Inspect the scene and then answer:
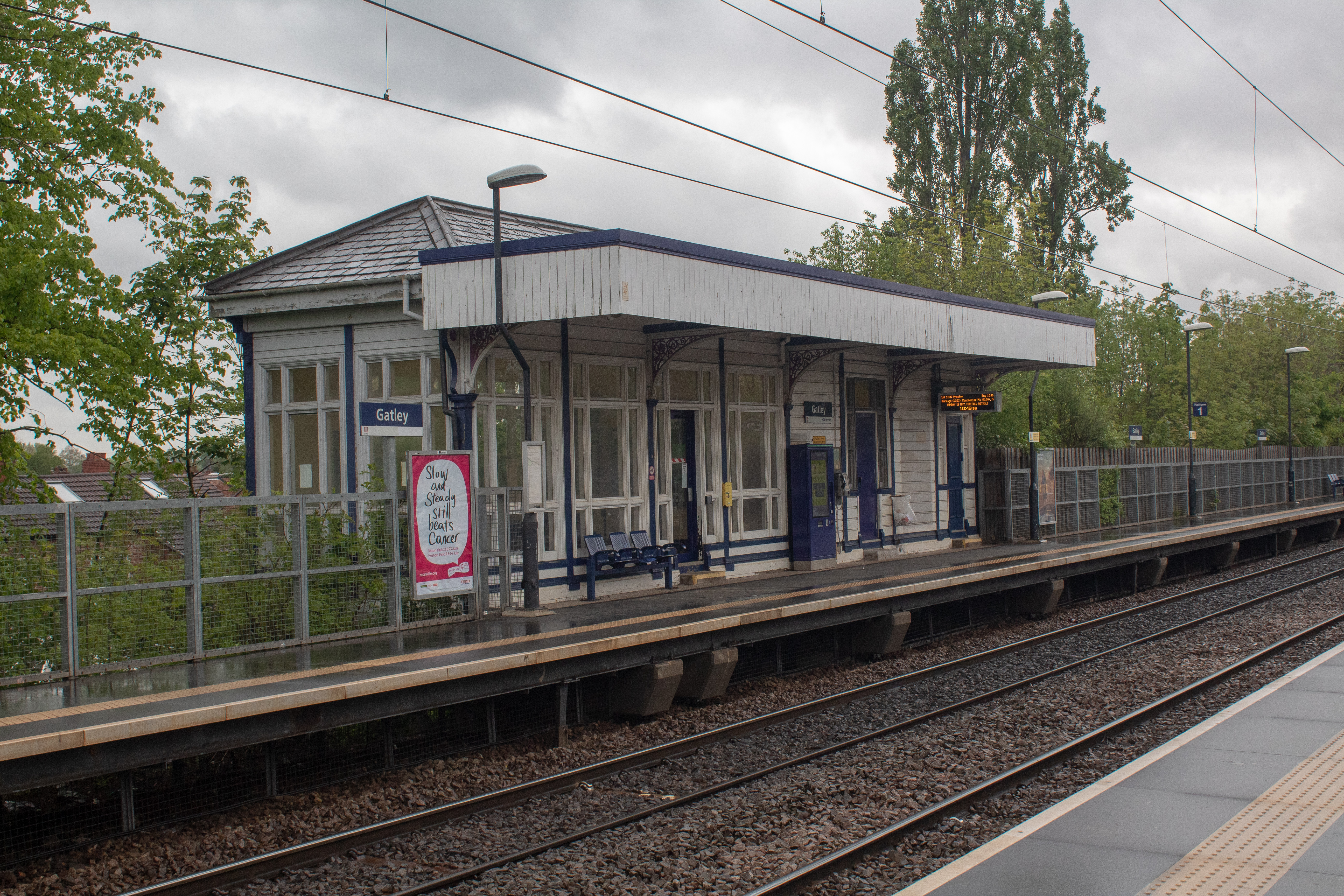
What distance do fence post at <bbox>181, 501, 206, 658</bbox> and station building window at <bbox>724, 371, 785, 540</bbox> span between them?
833 cm

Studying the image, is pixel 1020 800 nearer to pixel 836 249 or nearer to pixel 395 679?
pixel 395 679

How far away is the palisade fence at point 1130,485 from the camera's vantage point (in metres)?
22.5

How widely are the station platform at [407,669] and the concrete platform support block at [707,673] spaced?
0.11m

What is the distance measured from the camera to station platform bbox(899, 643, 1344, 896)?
17.5 feet

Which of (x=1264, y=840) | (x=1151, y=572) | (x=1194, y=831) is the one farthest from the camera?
(x=1151, y=572)

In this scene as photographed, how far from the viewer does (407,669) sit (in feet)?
28.2

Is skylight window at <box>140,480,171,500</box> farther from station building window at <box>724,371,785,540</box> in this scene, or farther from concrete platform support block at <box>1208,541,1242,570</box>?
concrete platform support block at <box>1208,541,1242,570</box>

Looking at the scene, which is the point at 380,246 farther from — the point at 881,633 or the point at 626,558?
the point at 881,633

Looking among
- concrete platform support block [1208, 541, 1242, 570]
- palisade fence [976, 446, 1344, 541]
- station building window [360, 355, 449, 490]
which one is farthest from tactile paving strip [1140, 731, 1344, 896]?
concrete platform support block [1208, 541, 1242, 570]

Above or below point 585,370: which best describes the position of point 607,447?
below

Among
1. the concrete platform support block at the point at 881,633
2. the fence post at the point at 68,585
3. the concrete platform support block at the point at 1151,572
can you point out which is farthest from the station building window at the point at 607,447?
the concrete platform support block at the point at 1151,572

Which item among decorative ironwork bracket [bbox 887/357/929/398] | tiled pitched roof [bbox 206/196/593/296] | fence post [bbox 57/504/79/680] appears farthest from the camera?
decorative ironwork bracket [bbox 887/357/929/398]

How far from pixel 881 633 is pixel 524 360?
5606mm

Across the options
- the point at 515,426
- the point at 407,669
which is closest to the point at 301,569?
the point at 407,669
